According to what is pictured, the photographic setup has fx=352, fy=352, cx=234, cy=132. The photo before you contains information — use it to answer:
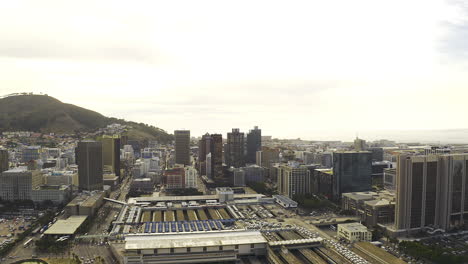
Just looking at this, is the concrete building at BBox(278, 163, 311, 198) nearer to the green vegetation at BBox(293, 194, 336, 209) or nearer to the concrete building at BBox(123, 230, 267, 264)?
the green vegetation at BBox(293, 194, 336, 209)

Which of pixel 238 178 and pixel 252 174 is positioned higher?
pixel 252 174

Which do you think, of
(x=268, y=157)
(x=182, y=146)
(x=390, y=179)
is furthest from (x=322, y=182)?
(x=182, y=146)

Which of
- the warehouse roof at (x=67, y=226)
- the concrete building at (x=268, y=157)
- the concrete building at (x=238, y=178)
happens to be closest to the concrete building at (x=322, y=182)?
the concrete building at (x=238, y=178)

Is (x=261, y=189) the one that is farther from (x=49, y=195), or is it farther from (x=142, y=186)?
(x=49, y=195)

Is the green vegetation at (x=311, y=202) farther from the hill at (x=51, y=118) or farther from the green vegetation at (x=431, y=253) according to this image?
the hill at (x=51, y=118)

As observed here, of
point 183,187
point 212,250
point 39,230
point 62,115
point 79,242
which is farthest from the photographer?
point 62,115

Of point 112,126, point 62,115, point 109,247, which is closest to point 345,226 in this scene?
point 109,247

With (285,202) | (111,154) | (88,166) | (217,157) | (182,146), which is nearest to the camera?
(285,202)

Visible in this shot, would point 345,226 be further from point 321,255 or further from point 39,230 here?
point 39,230
